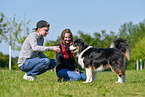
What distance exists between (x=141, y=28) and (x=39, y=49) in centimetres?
5244

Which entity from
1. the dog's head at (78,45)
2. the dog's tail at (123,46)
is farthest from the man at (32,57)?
the dog's tail at (123,46)

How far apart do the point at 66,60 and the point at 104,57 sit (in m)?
1.33

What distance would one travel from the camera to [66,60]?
253 inches

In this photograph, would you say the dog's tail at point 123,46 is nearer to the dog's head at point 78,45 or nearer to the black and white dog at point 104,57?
the black and white dog at point 104,57

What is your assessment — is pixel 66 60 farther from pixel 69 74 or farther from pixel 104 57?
pixel 104 57

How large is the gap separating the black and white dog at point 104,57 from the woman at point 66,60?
270mm

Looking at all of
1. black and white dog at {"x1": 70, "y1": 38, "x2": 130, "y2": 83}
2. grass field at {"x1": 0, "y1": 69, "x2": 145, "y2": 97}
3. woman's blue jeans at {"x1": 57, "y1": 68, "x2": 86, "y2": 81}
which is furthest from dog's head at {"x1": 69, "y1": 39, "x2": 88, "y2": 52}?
grass field at {"x1": 0, "y1": 69, "x2": 145, "y2": 97}

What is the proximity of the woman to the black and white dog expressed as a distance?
27 cm

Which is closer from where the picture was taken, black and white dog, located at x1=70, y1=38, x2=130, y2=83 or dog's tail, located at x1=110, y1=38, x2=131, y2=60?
black and white dog, located at x1=70, y1=38, x2=130, y2=83

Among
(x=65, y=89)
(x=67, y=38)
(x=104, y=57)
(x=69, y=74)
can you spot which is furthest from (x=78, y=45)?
(x=65, y=89)

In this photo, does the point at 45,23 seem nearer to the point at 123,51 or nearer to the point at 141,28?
the point at 123,51

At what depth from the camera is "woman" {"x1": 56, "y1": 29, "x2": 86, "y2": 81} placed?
6191 mm

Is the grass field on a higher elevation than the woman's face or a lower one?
lower

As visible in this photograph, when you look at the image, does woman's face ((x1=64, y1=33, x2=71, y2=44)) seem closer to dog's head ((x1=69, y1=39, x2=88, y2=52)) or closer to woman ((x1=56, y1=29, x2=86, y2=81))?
woman ((x1=56, y1=29, x2=86, y2=81))
